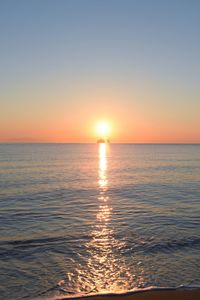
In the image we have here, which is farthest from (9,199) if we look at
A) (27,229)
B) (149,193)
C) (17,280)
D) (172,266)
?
(172,266)

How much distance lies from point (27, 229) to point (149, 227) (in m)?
7.60

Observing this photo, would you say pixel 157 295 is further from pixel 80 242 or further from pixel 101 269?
pixel 80 242

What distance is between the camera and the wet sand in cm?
903

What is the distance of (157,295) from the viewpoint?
921 centimetres

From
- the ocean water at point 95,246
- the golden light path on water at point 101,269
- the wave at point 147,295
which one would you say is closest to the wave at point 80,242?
the ocean water at point 95,246

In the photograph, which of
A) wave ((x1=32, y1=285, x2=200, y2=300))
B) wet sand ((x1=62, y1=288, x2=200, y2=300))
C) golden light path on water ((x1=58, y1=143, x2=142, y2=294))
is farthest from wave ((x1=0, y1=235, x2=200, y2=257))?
wet sand ((x1=62, y1=288, x2=200, y2=300))

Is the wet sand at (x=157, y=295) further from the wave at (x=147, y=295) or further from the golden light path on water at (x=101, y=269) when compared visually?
the golden light path on water at (x=101, y=269)

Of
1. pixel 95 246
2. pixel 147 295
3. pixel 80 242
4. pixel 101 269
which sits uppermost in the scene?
pixel 80 242

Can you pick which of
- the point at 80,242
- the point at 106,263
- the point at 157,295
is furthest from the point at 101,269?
the point at 80,242

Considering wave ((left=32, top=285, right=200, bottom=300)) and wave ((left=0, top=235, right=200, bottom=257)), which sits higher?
wave ((left=0, top=235, right=200, bottom=257))

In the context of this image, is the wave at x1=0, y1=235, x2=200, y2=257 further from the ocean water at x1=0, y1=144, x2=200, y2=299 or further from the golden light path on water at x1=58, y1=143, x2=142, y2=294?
the golden light path on water at x1=58, y1=143, x2=142, y2=294

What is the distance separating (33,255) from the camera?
13320 millimetres

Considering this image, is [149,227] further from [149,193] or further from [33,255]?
[149,193]

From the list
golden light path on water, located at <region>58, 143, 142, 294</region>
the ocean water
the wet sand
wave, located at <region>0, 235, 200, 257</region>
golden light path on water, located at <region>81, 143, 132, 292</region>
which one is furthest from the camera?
wave, located at <region>0, 235, 200, 257</region>
